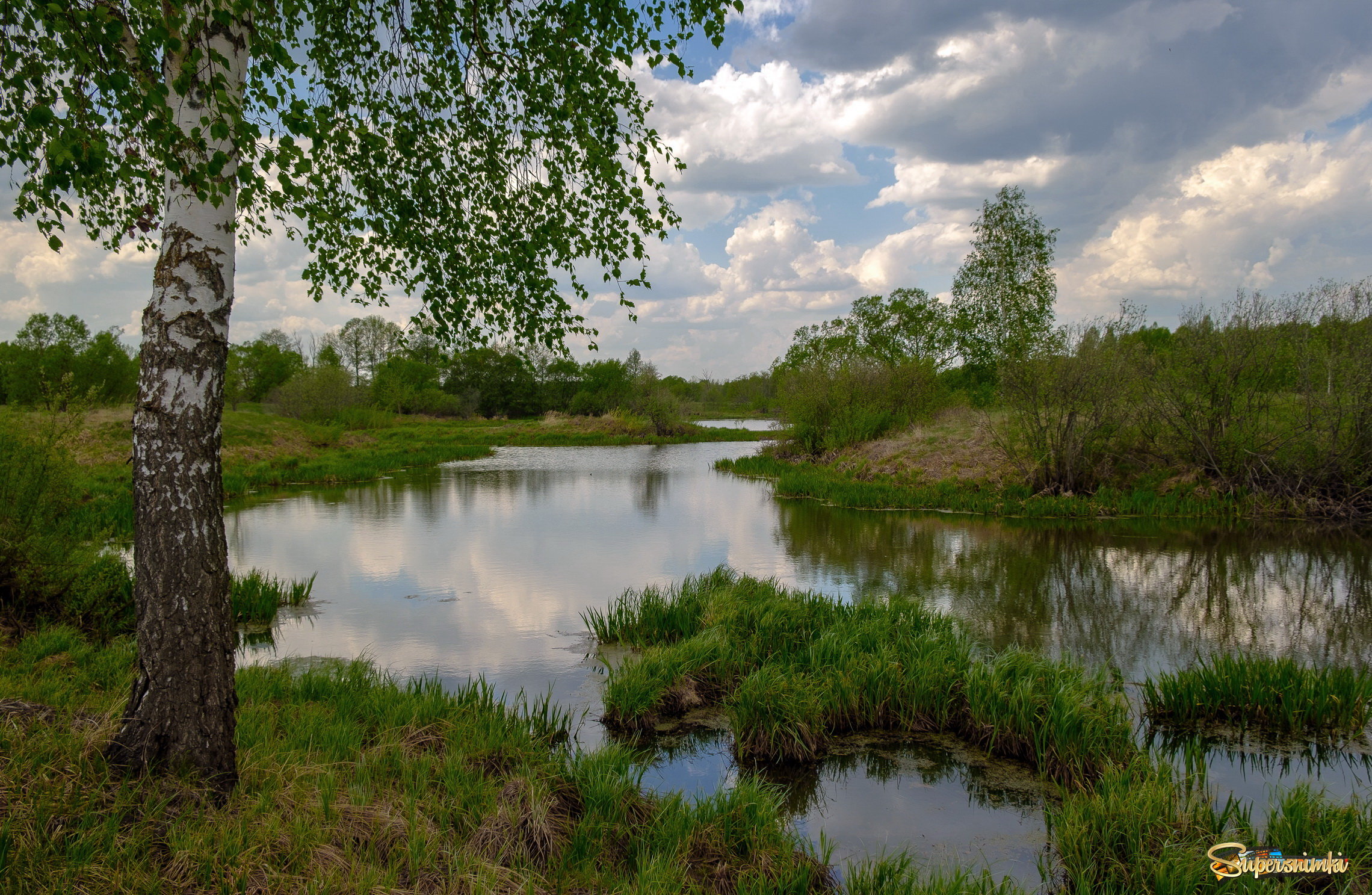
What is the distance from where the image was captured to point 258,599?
8445 mm

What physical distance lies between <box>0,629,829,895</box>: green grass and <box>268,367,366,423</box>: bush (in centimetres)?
3918

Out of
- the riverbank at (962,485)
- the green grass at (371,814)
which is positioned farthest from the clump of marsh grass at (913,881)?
the riverbank at (962,485)

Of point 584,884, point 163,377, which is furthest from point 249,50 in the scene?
point 584,884

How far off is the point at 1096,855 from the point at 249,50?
19.0 ft

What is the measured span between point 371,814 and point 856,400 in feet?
83.0

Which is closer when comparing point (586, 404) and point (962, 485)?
point (962, 485)

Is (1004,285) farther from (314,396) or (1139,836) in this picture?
(314,396)

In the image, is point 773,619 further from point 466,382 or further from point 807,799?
point 466,382

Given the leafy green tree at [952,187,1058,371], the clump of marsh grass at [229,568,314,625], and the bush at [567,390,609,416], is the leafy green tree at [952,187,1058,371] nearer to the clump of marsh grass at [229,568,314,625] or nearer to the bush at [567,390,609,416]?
the clump of marsh grass at [229,568,314,625]

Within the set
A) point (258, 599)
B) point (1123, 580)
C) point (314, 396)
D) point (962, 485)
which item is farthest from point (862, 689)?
point (314, 396)

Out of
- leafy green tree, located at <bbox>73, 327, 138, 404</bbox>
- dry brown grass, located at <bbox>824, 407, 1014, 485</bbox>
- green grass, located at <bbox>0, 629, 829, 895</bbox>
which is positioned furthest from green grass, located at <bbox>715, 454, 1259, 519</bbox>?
leafy green tree, located at <bbox>73, 327, 138, 404</bbox>

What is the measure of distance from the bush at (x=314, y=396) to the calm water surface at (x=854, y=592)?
2329 centimetres

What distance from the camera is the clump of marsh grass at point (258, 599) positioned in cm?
827

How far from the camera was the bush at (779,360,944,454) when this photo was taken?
26.3 metres
